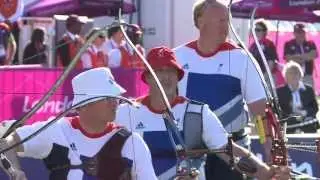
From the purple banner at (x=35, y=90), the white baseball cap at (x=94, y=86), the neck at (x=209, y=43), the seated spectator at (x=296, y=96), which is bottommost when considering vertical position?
the seated spectator at (x=296, y=96)

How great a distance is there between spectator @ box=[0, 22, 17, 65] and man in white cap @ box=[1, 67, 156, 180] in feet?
24.4

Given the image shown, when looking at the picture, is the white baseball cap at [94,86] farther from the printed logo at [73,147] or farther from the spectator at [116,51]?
the spectator at [116,51]

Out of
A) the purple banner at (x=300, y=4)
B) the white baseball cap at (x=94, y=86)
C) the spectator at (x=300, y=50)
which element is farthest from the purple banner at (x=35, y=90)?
the purple banner at (x=300, y=4)

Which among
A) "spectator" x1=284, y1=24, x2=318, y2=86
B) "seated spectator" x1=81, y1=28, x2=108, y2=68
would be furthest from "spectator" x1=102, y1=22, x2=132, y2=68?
"spectator" x1=284, y1=24, x2=318, y2=86

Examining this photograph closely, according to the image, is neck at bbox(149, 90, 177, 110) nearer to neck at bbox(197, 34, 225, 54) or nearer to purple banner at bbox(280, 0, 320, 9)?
neck at bbox(197, 34, 225, 54)

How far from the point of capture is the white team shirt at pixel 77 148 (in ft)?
13.9

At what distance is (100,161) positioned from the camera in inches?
166

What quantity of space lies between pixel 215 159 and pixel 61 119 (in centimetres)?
129

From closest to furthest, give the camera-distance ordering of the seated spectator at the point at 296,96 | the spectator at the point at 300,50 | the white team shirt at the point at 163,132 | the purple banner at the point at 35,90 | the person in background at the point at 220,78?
the white team shirt at the point at 163,132 < the person in background at the point at 220,78 < the purple banner at the point at 35,90 < the seated spectator at the point at 296,96 < the spectator at the point at 300,50

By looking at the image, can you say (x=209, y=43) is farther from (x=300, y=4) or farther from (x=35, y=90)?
(x=300, y=4)

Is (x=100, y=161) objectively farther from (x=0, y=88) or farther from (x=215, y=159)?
(x=0, y=88)

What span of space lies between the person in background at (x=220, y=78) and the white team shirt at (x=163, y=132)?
0.53m

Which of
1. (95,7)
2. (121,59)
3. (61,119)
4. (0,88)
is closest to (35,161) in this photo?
(0,88)

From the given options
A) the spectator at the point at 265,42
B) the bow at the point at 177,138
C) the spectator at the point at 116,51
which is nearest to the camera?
the bow at the point at 177,138
